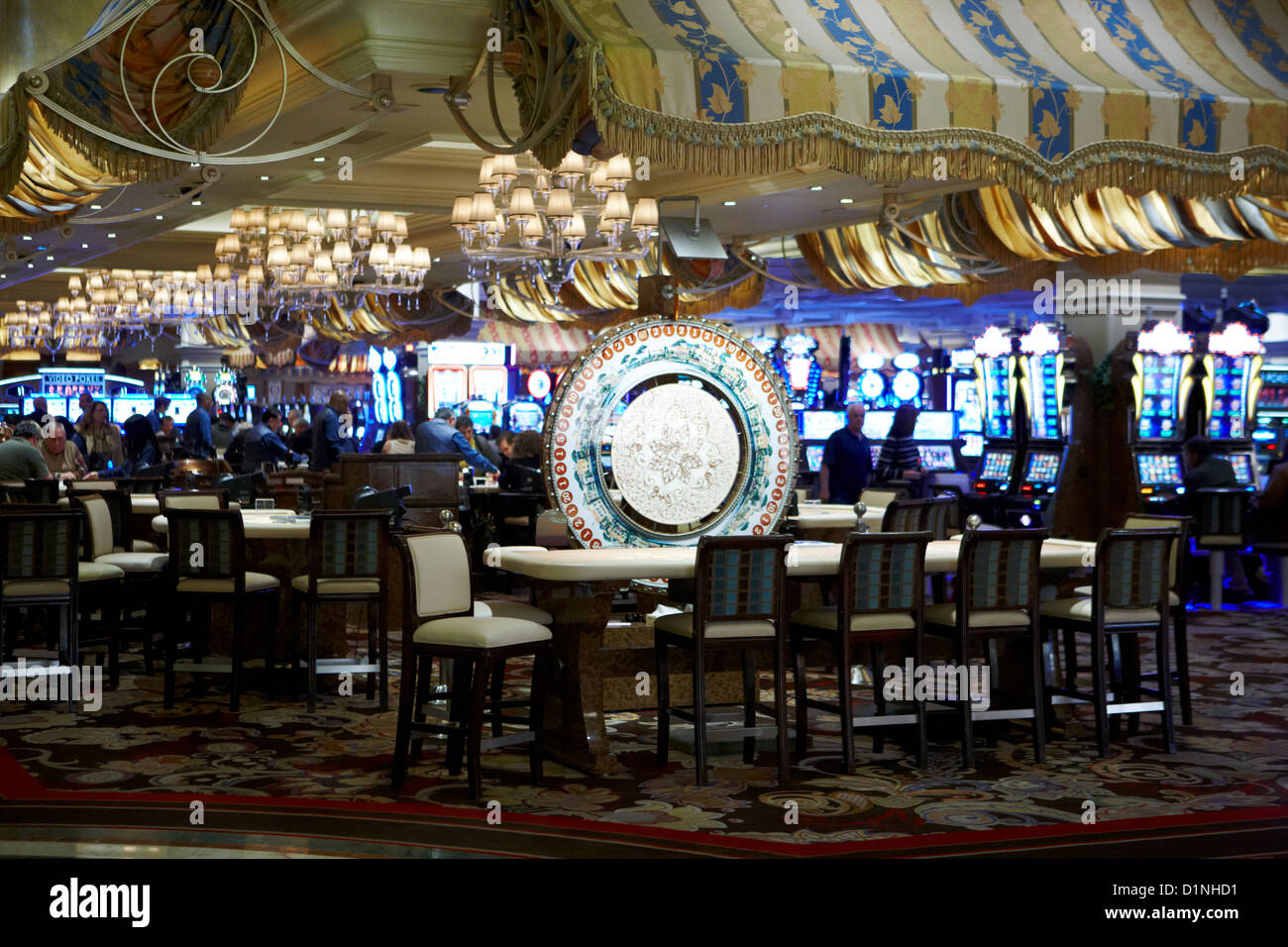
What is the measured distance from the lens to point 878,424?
18078 millimetres

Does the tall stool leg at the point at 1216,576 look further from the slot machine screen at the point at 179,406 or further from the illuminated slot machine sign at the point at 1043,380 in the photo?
the slot machine screen at the point at 179,406

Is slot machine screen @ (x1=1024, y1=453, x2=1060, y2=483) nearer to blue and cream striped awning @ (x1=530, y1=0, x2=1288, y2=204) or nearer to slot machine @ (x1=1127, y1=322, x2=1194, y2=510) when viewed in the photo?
slot machine @ (x1=1127, y1=322, x2=1194, y2=510)

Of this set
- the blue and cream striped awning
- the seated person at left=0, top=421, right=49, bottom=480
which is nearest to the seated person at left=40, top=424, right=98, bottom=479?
the seated person at left=0, top=421, right=49, bottom=480

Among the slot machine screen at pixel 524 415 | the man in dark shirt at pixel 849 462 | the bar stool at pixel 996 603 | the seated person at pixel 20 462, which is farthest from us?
the slot machine screen at pixel 524 415

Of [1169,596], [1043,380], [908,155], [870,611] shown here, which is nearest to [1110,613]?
[1169,596]

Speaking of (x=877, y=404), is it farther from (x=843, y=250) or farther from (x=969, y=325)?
Result: (x=843, y=250)

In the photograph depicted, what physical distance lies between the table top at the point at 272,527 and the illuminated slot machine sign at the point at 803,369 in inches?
477

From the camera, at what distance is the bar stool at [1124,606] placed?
229 inches

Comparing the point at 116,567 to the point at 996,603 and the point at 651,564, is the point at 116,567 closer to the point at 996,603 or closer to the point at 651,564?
the point at 651,564

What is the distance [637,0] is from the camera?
16.4 feet

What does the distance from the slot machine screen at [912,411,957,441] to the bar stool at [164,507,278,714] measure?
1087 centimetres

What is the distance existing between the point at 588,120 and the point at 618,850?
2.43 meters

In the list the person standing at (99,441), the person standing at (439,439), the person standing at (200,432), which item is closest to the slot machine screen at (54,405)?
the person standing at (200,432)

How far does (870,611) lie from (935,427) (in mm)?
11265
